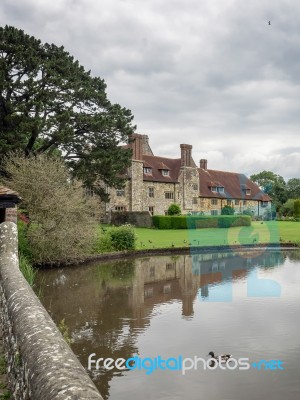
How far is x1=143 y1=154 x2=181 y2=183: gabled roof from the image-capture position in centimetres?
5376

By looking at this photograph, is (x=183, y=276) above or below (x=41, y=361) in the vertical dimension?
below

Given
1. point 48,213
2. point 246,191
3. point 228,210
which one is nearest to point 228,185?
point 246,191

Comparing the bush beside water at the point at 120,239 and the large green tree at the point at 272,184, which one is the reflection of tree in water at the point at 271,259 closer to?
the bush beside water at the point at 120,239

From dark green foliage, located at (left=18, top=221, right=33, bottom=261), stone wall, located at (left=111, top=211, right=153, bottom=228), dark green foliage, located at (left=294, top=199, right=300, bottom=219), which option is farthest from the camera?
dark green foliage, located at (left=294, top=199, right=300, bottom=219)

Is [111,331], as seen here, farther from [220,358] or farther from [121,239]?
[121,239]

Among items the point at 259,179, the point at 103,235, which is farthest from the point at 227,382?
the point at 259,179

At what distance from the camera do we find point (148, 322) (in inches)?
467

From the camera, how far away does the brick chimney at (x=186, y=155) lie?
189ft

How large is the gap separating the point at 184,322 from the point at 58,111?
22.7m

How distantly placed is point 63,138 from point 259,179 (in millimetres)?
82607

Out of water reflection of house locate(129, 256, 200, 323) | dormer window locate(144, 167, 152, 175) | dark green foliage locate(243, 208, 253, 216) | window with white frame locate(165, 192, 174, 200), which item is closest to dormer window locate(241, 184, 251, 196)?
dark green foliage locate(243, 208, 253, 216)

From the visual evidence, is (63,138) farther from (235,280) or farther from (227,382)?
(227,382)

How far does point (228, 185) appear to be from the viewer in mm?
66812

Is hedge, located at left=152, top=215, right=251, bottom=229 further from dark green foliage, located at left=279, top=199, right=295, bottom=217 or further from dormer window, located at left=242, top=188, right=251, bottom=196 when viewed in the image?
dark green foliage, located at left=279, top=199, right=295, bottom=217
